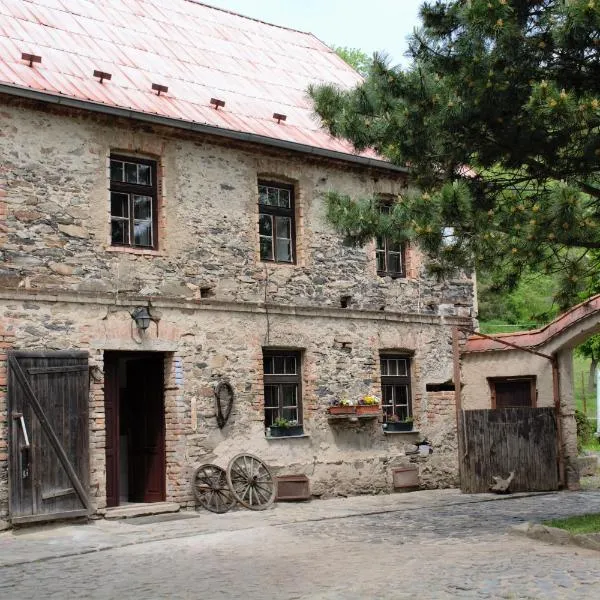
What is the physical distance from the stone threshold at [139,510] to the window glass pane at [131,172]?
4.53 metres

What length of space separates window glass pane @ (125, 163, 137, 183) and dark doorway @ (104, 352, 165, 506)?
8.08 feet

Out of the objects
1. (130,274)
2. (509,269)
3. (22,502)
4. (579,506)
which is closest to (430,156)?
(509,269)

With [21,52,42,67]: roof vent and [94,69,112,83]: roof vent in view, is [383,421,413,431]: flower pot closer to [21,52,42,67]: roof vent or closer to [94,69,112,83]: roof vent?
[94,69,112,83]: roof vent

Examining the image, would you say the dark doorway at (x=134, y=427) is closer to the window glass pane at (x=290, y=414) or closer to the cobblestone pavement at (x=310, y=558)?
the cobblestone pavement at (x=310, y=558)

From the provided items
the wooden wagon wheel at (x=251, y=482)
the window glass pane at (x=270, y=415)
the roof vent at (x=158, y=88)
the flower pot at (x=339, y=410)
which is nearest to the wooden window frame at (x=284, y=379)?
the window glass pane at (x=270, y=415)

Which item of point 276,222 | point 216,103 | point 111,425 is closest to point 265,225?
point 276,222

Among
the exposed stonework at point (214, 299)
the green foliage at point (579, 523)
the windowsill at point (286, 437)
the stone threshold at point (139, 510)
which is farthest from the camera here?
the windowsill at point (286, 437)

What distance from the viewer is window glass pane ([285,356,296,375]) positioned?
15.5 metres

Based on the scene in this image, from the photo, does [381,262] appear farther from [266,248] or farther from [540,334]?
[540,334]

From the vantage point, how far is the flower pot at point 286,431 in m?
15.0

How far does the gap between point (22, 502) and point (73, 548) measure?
5.32ft

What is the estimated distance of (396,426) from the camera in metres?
16.6

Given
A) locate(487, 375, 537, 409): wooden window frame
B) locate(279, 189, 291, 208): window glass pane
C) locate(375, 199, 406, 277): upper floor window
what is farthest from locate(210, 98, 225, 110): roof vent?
locate(487, 375, 537, 409): wooden window frame

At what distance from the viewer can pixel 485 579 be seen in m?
8.52
